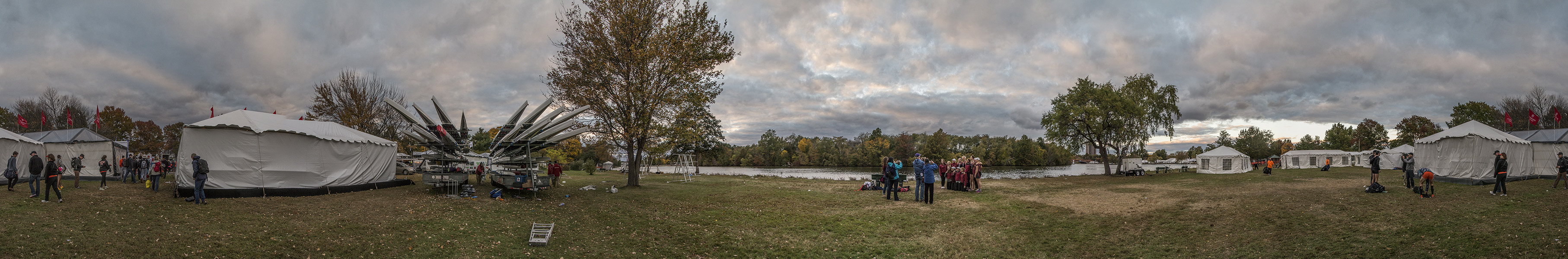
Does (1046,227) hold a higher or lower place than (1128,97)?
lower

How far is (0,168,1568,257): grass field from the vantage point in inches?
310

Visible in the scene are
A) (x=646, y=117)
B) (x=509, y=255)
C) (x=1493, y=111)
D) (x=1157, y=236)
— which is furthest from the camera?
(x=1493, y=111)

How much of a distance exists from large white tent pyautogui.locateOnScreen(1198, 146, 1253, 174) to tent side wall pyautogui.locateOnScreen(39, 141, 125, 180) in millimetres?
53838

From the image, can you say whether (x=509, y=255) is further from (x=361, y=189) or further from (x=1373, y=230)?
(x=1373, y=230)

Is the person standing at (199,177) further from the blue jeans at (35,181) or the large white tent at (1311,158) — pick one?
the large white tent at (1311,158)

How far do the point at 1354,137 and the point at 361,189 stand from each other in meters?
92.3

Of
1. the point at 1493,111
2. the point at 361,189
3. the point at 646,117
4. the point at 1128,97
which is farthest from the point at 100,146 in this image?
the point at 1493,111

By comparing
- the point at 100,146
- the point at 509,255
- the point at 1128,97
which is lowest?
the point at 509,255

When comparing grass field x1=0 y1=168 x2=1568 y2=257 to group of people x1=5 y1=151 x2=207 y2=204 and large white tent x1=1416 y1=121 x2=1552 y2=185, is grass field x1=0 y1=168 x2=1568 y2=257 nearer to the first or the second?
group of people x1=5 y1=151 x2=207 y2=204

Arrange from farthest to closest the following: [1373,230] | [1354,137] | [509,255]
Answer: [1354,137] < [1373,230] < [509,255]

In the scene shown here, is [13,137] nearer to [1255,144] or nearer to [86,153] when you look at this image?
[86,153]

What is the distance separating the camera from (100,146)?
20.1 m

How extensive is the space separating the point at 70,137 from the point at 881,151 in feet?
267

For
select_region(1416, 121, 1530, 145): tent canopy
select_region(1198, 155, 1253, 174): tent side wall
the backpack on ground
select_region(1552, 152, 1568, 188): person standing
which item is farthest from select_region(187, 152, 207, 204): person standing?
select_region(1198, 155, 1253, 174): tent side wall
